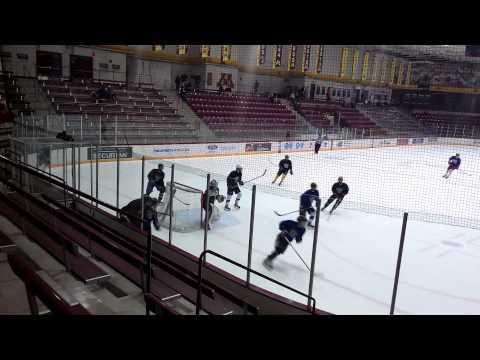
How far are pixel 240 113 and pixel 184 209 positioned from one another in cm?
1448

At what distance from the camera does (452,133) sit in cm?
2903

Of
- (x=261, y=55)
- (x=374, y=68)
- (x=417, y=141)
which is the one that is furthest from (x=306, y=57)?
(x=417, y=141)

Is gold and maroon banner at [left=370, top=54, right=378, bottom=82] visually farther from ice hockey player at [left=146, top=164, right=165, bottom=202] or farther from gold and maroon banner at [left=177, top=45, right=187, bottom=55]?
ice hockey player at [left=146, top=164, right=165, bottom=202]

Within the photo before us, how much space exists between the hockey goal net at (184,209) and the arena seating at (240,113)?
10216 mm

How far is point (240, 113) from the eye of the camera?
19.9 metres

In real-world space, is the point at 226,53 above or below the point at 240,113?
above

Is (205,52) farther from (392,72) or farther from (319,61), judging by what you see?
(392,72)

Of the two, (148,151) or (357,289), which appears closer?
(357,289)

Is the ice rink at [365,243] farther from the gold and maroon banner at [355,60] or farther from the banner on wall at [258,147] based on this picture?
the gold and maroon banner at [355,60]

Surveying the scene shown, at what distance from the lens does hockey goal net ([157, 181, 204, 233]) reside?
5.62 meters

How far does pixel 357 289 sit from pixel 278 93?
21.8 metres

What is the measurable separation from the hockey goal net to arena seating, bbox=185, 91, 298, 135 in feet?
33.5
